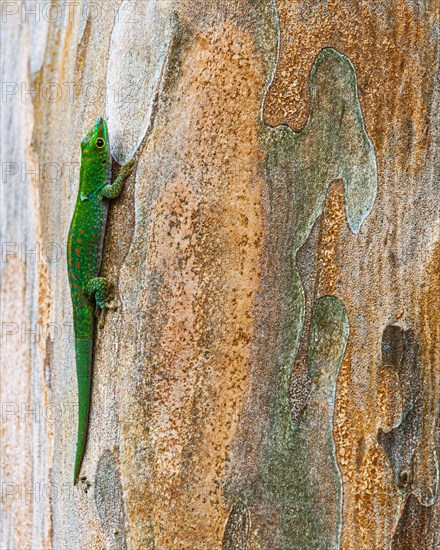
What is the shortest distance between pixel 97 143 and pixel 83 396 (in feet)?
2.14

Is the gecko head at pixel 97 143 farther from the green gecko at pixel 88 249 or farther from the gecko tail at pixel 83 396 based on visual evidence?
the gecko tail at pixel 83 396

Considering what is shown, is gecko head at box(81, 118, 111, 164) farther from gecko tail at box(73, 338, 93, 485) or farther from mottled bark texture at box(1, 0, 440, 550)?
gecko tail at box(73, 338, 93, 485)

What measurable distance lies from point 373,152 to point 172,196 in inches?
17.5

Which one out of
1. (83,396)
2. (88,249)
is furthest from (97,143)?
(83,396)

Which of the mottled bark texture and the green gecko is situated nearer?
the mottled bark texture

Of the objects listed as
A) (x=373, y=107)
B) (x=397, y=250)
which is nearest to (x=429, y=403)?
(x=397, y=250)

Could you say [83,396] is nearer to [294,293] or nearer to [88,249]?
[88,249]

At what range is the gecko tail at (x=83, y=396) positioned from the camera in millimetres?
1573

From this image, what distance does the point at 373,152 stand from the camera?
1.38 m

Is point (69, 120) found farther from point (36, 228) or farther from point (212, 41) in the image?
point (212, 41)

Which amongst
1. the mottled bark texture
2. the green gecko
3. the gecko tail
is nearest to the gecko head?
the green gecko

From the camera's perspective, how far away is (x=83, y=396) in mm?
1579

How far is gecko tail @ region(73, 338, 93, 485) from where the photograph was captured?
157cm

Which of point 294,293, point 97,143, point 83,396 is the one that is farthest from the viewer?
point 97,143
